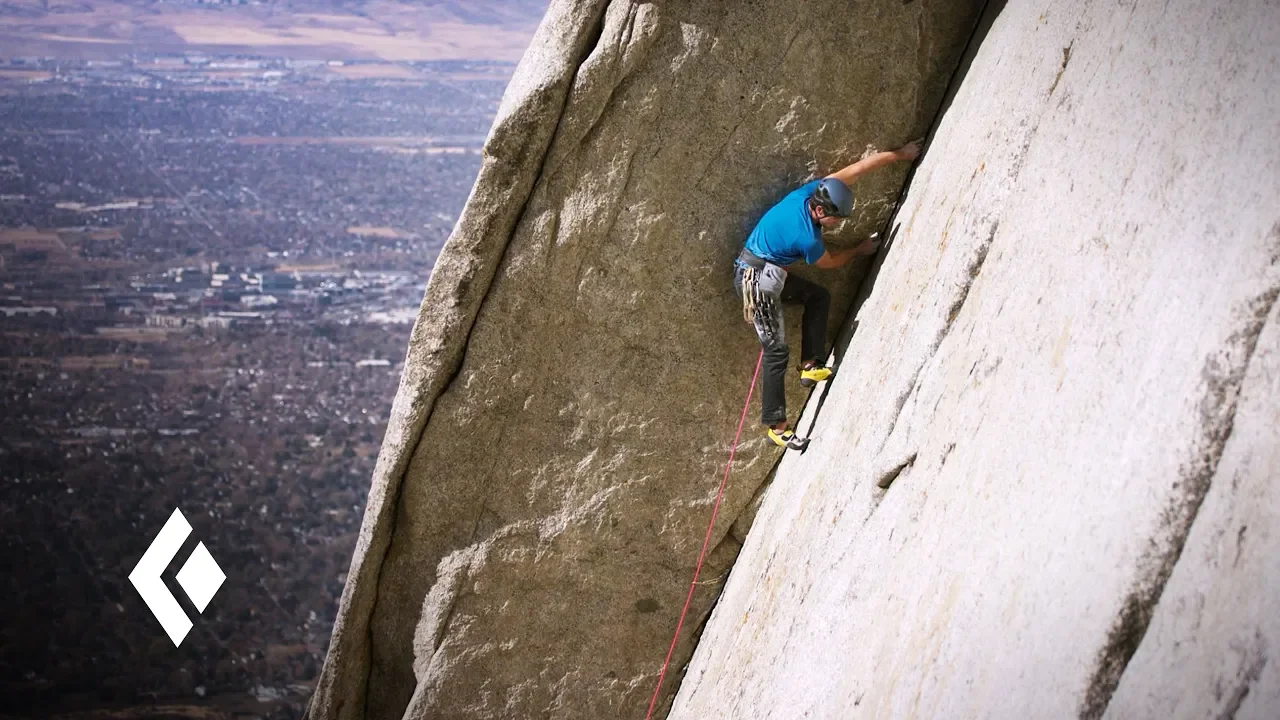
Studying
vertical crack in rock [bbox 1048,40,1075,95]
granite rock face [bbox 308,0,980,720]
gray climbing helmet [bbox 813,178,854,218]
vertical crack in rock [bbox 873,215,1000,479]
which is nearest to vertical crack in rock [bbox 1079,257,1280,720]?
vertical crack in rock [bbox 873,215,1000,479]

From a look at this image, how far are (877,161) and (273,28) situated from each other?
642 inches

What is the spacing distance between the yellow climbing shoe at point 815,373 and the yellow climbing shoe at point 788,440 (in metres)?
0.35

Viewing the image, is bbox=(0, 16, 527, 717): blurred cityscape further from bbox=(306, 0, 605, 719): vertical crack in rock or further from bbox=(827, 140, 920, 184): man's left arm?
bbox=(827, 140, 920, 184): man's left arm

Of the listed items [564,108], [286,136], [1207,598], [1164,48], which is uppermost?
[1164,48]

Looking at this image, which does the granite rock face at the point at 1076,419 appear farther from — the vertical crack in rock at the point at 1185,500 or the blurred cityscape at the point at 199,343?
the blurred cityscape at the point at 199,343

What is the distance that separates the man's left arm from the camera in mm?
6762

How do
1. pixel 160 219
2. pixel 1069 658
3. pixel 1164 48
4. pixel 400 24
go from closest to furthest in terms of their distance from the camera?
pixel 1069 658, pixel 1164 48, pixel 160 219, pixel 400 24

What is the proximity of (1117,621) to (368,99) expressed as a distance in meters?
19.4

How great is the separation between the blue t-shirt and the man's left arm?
195mm

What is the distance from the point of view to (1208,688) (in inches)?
121

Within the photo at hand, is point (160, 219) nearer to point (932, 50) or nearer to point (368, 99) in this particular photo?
point (368, 99)

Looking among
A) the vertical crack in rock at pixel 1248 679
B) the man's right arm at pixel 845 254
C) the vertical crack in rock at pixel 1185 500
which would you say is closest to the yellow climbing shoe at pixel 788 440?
the man's right arm at pixel 845 254

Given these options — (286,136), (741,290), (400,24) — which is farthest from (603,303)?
(400,24)

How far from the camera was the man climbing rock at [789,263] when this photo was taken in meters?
6.65
